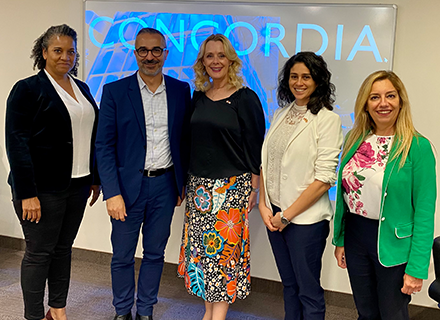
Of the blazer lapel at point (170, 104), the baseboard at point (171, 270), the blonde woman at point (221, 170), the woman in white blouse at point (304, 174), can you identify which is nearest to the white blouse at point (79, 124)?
the blazer lapel at point (170, 104)

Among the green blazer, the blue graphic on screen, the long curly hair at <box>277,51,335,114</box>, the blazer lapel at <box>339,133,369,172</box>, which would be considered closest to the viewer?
the green blazer

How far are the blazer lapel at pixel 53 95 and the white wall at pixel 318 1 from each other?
1.26 metres

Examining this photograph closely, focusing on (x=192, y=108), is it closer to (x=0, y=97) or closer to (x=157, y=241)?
(x=157, y=241)

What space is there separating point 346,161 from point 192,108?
955 millimetres

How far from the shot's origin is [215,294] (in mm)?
2412

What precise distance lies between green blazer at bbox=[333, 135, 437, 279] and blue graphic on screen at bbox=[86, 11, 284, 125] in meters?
1.39

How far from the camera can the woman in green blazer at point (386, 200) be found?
5.74ft

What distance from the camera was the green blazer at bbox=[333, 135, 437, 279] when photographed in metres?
1.74

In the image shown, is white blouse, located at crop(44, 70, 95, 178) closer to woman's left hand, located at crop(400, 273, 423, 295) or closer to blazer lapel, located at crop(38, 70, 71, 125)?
blazer lapel, located at crop(38, 70, 71, 125)

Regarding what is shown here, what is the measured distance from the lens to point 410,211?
1797 mm

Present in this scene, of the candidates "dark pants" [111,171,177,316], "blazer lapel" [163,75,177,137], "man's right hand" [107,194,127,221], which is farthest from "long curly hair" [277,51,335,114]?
"man's right hand" [107,194,127,221]

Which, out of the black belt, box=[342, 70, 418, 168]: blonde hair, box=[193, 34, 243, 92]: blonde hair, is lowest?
the black belt

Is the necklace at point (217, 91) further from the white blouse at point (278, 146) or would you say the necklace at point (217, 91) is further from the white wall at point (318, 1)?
the white wall at point (318, 1)

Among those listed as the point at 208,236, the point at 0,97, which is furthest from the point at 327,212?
the point at 0,97
